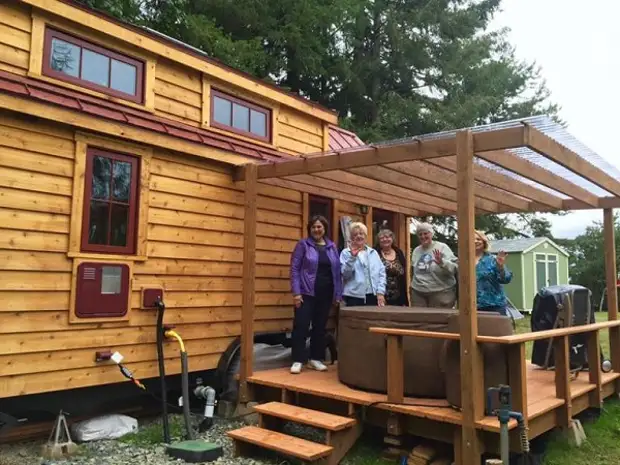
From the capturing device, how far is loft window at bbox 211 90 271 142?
6262mm

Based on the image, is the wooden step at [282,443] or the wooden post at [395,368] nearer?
the wooden step at [282,443]

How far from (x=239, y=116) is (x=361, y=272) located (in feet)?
8.04

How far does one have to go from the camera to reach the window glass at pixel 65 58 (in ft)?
15.9

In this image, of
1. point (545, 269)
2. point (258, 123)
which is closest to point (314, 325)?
point (258, 123)

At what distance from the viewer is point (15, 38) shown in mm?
4551

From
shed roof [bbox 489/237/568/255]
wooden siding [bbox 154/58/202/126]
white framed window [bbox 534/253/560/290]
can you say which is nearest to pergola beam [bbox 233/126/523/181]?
wooden siding [bbox 154/58/202/126]

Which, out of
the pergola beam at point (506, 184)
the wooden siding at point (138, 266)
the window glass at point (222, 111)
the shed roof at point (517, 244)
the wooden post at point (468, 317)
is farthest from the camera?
the shed roof at point (517, 244)

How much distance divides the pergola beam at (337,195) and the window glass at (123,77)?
169 cm

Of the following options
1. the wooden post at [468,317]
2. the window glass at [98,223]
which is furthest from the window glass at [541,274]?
the window glass at [98,223]

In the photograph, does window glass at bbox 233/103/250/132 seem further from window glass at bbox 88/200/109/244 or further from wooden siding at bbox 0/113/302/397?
window glass at bbox 88/200/109/244

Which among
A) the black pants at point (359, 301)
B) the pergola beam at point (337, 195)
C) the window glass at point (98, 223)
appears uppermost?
the pergola beam at point (337, 195)

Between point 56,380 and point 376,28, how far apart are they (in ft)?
55.3

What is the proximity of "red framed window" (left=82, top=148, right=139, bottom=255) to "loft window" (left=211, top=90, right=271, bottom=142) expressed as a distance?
1.53 metres

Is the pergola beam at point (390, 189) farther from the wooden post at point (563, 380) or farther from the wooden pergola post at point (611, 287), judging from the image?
the wooden post at point (563, 380)
